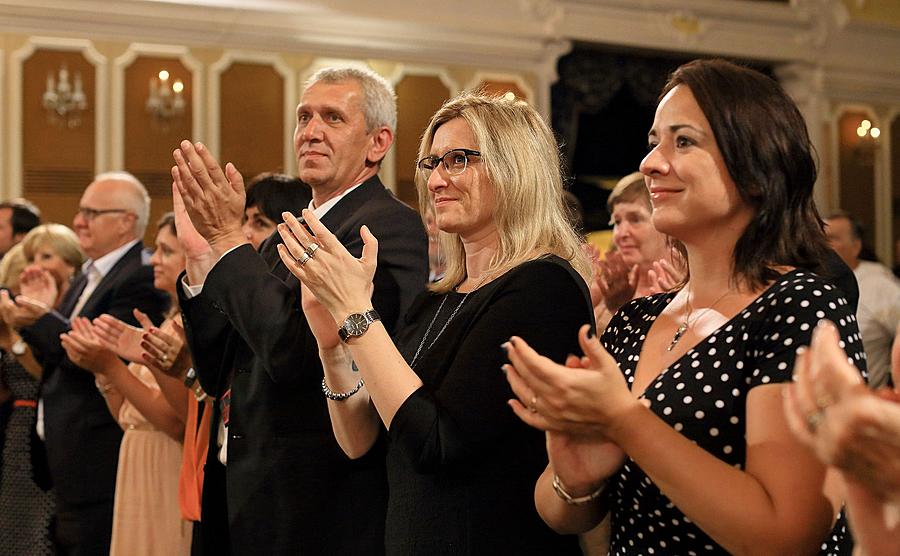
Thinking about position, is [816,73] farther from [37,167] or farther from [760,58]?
[37,167]

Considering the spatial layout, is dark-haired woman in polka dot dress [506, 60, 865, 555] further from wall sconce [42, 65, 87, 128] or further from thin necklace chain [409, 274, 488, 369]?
wall sconce [42, 65, 87, 128]

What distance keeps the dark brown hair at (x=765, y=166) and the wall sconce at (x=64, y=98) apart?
5.97 metres

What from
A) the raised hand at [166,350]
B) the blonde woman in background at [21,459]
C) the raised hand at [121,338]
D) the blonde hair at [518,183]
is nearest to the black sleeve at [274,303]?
the blonde hair at [518,183]

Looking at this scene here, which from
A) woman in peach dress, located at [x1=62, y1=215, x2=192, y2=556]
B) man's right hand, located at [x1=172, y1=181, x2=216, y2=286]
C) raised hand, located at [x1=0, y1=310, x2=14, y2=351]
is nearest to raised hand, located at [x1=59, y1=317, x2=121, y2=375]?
woman in peach dress, located at [x1=62, y1=215, x2=192, y2=556]

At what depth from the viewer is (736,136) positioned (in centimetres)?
154

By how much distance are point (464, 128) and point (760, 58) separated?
7.31 meters

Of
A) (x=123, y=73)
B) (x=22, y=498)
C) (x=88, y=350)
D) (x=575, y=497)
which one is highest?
(x=123, y=73)

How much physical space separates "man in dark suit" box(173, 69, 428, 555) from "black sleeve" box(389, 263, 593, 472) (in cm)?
49

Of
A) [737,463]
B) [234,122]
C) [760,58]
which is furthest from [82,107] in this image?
[737,463]

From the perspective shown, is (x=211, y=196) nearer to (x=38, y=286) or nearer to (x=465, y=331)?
(x=465, y=331)

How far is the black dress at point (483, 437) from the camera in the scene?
5.90ft

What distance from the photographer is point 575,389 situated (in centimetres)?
133

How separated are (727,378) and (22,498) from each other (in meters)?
3.24

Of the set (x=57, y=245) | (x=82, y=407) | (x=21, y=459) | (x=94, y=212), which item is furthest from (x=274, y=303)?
(x=57, y=245)
